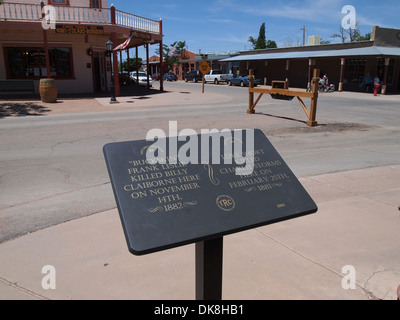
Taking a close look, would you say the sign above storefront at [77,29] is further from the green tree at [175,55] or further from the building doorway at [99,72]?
the green tree at [175,55]

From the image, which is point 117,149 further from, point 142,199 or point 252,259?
point 252,259

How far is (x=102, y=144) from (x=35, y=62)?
1578 centimetres

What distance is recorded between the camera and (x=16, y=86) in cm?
2006

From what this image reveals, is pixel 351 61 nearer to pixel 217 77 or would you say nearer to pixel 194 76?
pixel 217 77

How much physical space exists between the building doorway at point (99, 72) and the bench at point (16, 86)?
14.6 feet

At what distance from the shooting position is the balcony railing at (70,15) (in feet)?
61.6

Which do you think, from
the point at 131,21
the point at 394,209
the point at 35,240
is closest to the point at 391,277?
the point at 394,209

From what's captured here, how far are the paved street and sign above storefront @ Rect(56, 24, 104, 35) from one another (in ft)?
14.6

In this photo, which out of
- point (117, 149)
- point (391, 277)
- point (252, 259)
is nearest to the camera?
point (117, 149)

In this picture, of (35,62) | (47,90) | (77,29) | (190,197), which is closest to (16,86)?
(35,62)

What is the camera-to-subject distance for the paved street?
5074mm
